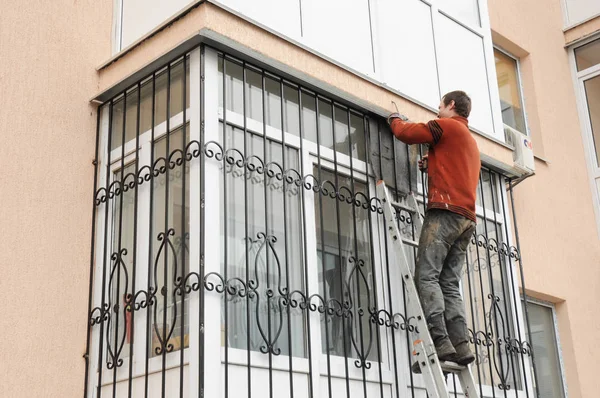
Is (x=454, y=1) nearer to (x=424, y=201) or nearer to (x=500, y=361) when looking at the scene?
(x=424, y=201)

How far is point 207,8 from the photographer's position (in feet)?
16.9

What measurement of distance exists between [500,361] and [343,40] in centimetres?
260

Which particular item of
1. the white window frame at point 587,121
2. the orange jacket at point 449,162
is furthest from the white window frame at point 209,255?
the white window frame at point 587,121

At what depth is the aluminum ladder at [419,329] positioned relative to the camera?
5148mm

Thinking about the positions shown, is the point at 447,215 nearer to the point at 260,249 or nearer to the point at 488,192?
the point at 260,249

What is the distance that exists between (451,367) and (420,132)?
150cm

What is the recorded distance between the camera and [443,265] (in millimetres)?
5723

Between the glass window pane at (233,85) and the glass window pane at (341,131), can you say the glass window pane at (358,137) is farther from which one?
the glass window pane at (233,85)

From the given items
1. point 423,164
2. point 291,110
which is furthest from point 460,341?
point 291,110

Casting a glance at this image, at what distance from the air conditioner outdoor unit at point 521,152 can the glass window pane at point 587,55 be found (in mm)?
2206

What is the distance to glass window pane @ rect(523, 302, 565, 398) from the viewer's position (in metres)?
8.45

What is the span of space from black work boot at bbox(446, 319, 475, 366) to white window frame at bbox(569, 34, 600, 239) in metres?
4.36

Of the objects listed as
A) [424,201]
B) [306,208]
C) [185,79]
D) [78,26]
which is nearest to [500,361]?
[424,201]

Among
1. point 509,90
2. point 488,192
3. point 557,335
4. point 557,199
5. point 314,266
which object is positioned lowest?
point 314,266
